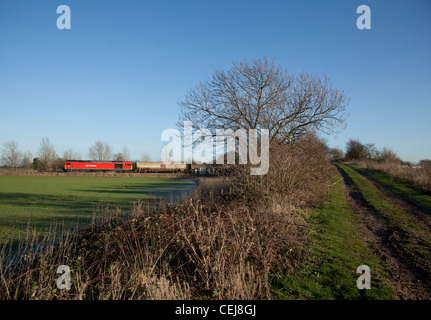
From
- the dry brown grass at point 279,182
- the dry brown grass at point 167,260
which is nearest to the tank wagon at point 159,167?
the dry brown grass at point 279,182

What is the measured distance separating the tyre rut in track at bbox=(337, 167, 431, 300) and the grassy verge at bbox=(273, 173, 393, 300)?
0.56ft

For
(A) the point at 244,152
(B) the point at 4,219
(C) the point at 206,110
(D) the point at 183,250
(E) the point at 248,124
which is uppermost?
(C) the point at 206,110

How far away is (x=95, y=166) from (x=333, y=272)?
68.2 m

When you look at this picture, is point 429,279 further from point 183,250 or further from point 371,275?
point 183,250

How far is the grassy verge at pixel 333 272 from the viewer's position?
3795mm

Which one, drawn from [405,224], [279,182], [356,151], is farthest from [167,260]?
[356,151]

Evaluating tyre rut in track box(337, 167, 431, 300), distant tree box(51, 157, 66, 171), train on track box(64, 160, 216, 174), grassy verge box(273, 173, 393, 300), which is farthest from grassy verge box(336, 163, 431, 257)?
distant tree box(51, 157, 66, 171)

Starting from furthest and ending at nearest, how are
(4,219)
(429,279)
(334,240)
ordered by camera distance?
(4,219) → (334,240) → (429,279)

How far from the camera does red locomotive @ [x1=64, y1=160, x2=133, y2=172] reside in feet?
210

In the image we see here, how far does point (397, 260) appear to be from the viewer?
496 centimetres

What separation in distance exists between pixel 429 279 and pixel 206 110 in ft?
44.6

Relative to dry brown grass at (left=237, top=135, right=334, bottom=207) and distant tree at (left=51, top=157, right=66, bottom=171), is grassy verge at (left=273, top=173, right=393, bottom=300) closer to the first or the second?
dry brown grass at (left=237, top=135, right=334, bottom=207)
